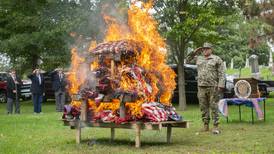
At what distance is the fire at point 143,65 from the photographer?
9938 mm

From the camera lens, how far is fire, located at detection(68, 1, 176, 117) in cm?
→ 994

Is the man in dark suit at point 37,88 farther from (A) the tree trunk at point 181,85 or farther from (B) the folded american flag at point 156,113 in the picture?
(B) the folded american flag at point 156,113

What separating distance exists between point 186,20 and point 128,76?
11828 millimetres

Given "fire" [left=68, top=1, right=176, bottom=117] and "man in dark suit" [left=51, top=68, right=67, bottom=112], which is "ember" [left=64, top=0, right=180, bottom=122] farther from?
"man in dark suit" [left=51, top=68, right=67, bottom=112]

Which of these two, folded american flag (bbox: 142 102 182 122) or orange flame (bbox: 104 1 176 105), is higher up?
orange flame (bbox: 104 1 176 105)

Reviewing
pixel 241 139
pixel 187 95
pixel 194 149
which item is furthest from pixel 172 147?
pixel 187 95

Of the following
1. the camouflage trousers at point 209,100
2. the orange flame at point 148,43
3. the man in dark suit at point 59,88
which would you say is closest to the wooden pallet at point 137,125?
the orange flame at point 148,43

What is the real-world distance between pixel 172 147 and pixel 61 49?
65.8 feet

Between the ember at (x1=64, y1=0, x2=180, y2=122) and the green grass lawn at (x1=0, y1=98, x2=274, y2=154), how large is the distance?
672mm

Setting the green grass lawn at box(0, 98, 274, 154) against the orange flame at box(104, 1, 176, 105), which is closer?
the green grass lawn at box(0, 98, 274, 154)

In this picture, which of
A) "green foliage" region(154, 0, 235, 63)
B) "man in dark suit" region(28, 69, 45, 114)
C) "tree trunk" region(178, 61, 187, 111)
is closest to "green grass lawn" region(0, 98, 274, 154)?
"man in dark suit" region(28, 69, 45, 114)

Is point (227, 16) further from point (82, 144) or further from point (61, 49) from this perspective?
point (82, 144)

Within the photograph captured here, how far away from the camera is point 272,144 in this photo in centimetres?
968

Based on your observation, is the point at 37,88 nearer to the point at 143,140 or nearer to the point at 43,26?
the point at 43,26
